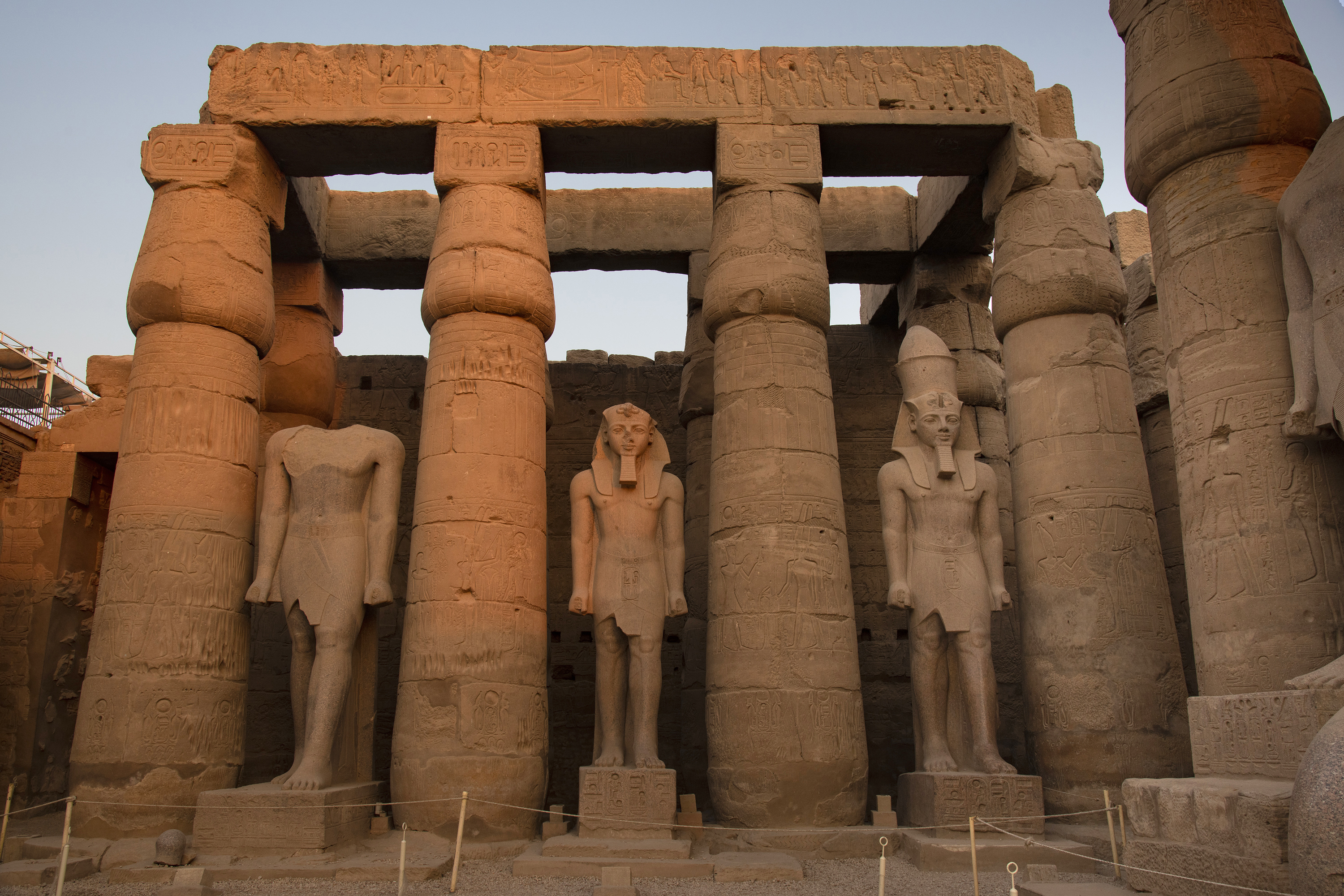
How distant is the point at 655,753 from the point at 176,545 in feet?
12.5

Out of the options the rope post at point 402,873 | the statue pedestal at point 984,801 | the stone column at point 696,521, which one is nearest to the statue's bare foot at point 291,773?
the rope post at point 402,873

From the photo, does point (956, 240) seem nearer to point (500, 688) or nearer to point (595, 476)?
point (595, 476)

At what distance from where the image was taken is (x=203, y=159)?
8805 millimetres

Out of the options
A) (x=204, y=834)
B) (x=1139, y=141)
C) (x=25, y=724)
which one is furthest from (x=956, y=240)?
(x=25, y=724)

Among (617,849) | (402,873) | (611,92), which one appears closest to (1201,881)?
(617,849)

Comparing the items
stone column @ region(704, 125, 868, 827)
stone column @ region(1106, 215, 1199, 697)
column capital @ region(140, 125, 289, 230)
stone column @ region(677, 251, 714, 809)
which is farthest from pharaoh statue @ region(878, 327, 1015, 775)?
column capital @ region(140, 125, 289, 230)

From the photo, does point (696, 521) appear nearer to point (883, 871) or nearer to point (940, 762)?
point (940, 762)

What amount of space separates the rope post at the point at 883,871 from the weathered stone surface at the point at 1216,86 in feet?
14.3

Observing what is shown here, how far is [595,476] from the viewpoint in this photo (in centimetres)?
807

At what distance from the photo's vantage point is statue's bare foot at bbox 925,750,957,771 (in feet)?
24.6

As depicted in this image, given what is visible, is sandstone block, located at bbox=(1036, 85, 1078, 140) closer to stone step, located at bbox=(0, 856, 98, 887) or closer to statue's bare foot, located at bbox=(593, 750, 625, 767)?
statue's bare foot, located at bbox=(593, 750, 625, 767)

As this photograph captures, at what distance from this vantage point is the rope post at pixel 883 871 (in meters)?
4.65

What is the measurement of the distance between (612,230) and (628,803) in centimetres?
676

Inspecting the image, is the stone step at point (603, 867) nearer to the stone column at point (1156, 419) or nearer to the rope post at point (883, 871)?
the rope post at point (883, 871)
